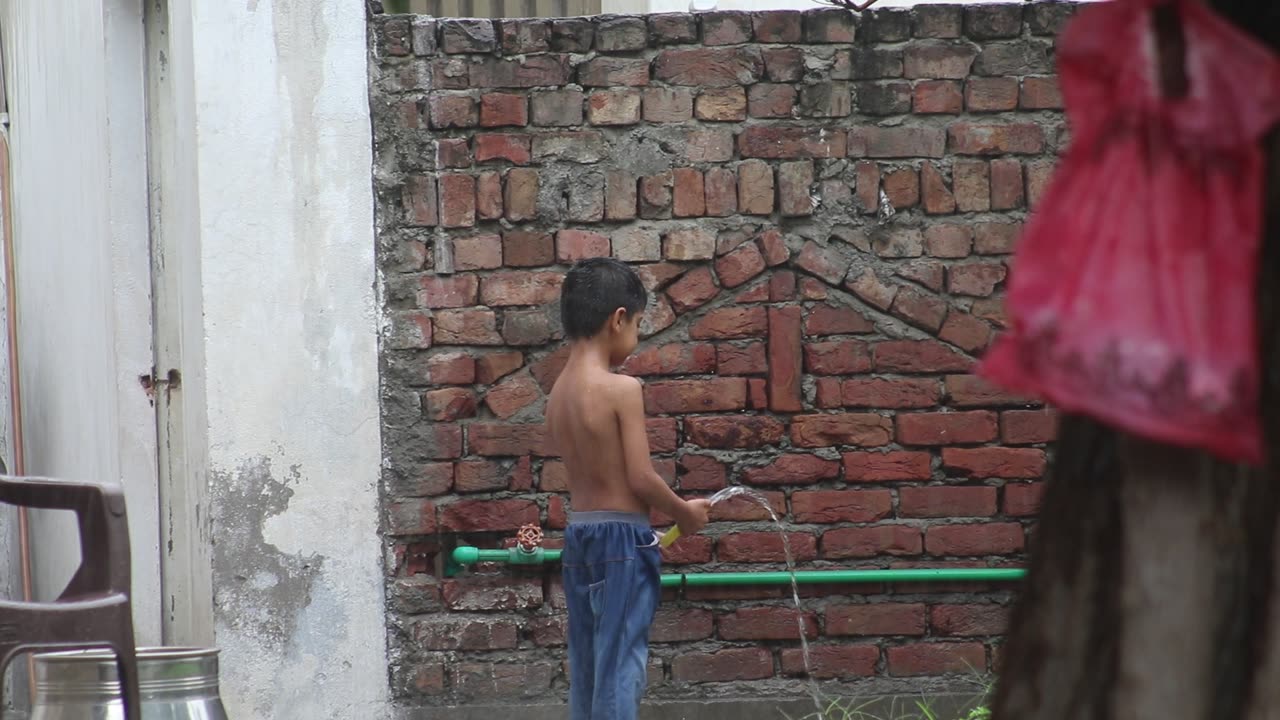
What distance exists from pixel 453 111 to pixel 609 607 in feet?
5.03

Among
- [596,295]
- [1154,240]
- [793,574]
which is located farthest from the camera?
[793,574]

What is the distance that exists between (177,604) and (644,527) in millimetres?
1952

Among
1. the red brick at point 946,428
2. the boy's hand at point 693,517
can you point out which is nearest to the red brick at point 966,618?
the red brick at point 946,428

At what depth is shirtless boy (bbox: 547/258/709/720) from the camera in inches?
151

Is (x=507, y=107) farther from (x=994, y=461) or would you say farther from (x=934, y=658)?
(x=934, y=658)

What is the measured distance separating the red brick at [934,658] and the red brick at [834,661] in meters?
0.06

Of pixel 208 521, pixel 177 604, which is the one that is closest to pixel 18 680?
pixel 177 604

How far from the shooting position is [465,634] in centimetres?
453

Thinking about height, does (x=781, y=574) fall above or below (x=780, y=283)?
below

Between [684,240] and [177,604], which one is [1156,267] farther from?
[177,604]

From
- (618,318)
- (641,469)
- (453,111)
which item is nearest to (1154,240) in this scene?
(641,469)

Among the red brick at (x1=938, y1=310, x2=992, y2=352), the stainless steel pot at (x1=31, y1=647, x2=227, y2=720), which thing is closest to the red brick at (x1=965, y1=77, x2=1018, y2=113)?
the red brick at (x1=938, y1=310, x2=992, y2=352)

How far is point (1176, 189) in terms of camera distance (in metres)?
1.51

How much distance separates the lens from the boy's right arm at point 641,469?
3.89 metres
